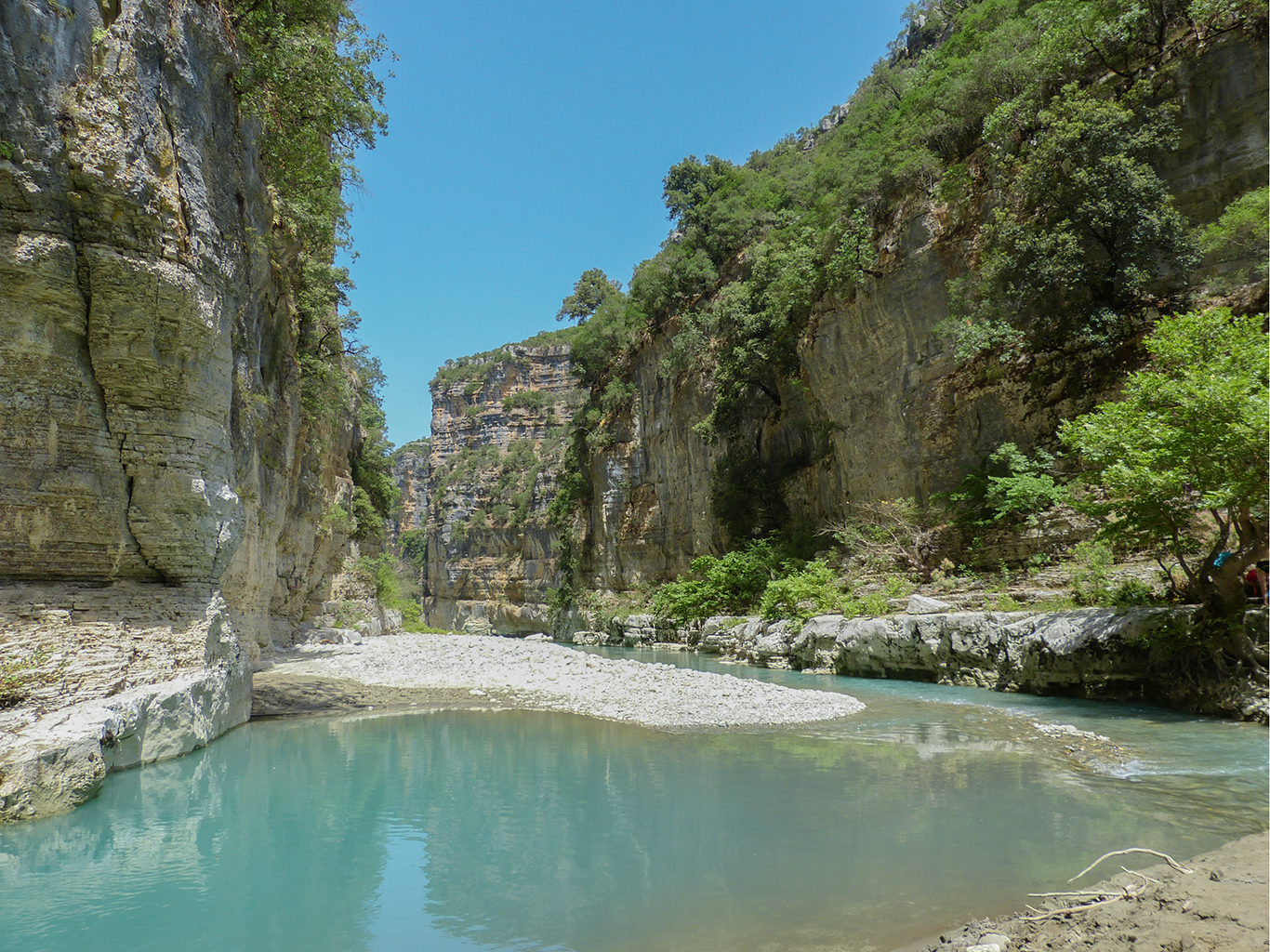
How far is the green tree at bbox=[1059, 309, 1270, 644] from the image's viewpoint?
807cm

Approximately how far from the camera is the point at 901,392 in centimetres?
2183

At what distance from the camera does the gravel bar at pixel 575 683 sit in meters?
11.4

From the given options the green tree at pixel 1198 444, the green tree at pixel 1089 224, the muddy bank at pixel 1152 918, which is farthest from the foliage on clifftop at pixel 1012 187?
the muddy bank at pixel 1152 918

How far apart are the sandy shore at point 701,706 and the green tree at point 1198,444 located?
5.14 meters

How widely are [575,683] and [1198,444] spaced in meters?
11.4

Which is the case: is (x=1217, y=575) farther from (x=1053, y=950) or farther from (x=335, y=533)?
(x=335, y=533)

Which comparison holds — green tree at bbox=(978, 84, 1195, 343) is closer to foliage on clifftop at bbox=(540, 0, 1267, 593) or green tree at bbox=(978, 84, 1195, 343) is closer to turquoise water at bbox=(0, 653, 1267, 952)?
foliage on clifftop at bbox=(540, 0, 1267, 593)

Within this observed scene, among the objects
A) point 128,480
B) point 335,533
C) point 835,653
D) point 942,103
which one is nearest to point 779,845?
point 128,480

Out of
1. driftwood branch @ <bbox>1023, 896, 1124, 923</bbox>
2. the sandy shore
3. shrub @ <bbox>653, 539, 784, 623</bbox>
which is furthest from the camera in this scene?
shrub @ <bbox>653, 539, 784, 623</bbox>

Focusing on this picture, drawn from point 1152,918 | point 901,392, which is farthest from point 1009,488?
point 1152,918

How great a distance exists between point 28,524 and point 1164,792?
39.6ft

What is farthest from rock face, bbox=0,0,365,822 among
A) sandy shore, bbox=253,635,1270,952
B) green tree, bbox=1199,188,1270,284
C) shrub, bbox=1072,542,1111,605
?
green tree, bbox=1199,188,1270,284

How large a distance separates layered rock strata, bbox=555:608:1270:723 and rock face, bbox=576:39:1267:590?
366cm

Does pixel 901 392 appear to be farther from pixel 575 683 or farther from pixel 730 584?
pixel 575 683
